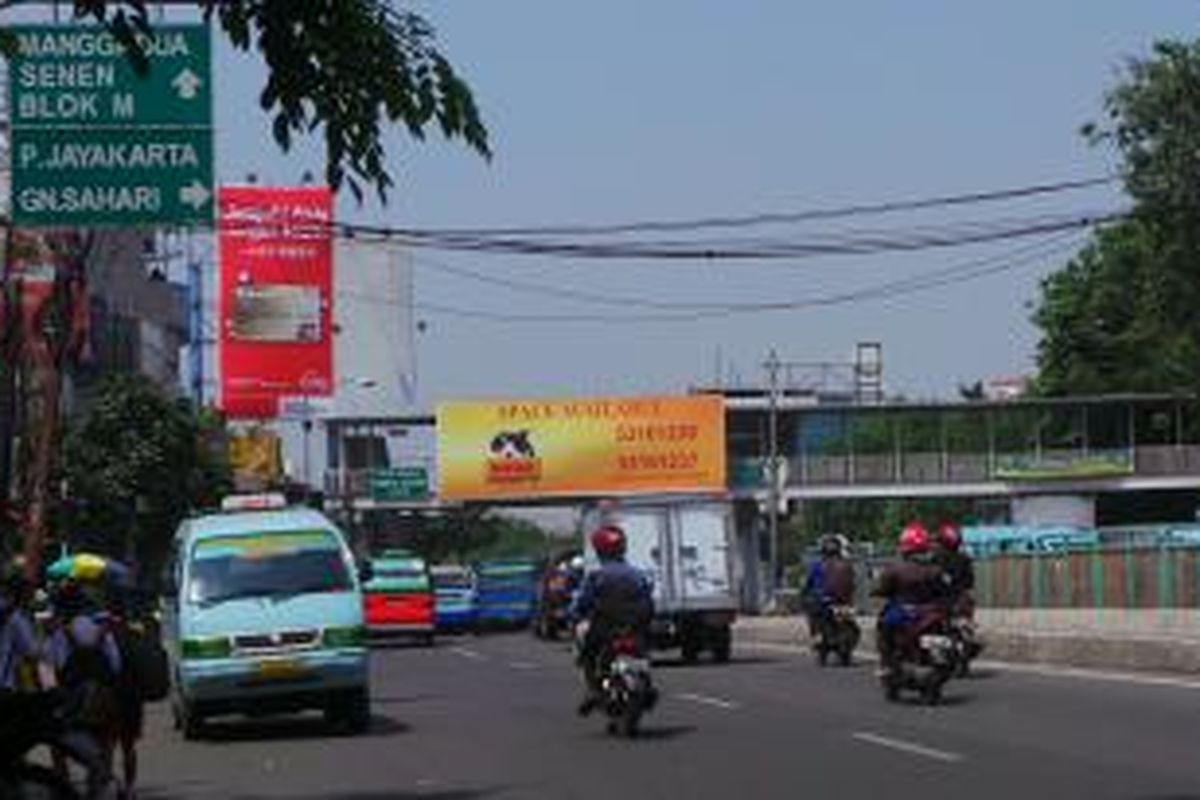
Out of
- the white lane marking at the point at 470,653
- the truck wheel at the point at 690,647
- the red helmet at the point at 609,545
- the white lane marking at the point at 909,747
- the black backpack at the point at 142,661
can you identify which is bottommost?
the white lane marking at the point at 470,653

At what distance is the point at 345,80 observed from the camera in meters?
12.1

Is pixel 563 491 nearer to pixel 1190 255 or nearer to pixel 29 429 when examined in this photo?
pixel 1190 255

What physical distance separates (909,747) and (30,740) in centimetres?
844

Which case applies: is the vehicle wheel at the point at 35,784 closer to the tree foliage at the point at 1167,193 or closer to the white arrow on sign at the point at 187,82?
the white arrow on sign at the point at 187,82

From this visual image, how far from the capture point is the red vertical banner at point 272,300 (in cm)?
5431

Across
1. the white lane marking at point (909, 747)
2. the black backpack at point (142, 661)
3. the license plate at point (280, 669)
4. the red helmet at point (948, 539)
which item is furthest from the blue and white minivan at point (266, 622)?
the black backpack at point (142, 661)

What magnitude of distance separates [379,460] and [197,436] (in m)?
49.8

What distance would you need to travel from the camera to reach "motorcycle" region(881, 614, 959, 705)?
24500mm

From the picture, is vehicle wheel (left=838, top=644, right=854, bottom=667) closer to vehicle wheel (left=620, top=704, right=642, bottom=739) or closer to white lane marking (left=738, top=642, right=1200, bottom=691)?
white lane marking (left=738, top=642, right=1200, bottom=691)

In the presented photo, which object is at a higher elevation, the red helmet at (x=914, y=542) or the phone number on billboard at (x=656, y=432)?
the phone number on billboard at (x=656, y=432)

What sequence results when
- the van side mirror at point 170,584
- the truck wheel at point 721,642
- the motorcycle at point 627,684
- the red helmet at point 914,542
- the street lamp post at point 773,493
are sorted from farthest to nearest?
the street lamp post at point 773,493
the truck wheel at point 721,642
the van side mirror at point 170,584
the red helmet at point 914,542
the motorcycle at point 627,684

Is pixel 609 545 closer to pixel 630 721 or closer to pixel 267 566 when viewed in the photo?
pixel 630 721

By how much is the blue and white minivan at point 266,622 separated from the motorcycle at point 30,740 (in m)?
9.93

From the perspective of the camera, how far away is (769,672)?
33594 millimetres
